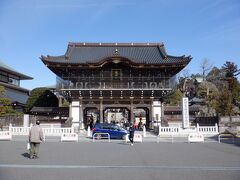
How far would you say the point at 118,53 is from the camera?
136 ft

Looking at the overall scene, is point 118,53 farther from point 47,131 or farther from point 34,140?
point 34,140

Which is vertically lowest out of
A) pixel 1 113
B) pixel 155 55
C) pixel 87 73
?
pixel 1 113

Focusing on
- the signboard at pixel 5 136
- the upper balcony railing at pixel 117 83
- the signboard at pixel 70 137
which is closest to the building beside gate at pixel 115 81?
the upper balcony railing at pixel 117 83

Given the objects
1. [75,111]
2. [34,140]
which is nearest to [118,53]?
[75,111]

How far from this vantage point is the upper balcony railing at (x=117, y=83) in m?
38.7

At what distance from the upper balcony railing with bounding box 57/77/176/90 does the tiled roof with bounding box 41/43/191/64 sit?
7.88ft

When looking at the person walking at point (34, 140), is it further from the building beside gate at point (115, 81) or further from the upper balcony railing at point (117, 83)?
the upper balcony railing at point (117, 83)

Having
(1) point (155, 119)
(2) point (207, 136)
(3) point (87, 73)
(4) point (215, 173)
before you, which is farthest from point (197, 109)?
(4) point (215, 173)

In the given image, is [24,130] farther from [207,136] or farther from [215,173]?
[215,173]

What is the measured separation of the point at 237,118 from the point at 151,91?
35.4 ft

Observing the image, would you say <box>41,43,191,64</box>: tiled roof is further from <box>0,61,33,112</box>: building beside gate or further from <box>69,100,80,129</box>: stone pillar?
<box>0,61,33,112</box>: building beside gate

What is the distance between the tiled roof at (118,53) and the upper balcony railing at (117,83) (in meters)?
2.40

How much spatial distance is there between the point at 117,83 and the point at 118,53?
15.9ft

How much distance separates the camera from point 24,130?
32.5 m
